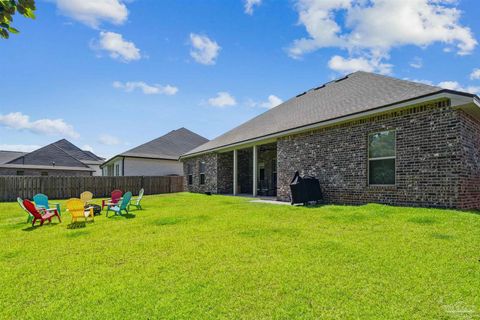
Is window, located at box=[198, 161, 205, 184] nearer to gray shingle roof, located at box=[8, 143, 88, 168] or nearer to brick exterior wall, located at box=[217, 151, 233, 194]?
brick exterior wall, located at box=[217, 151, 233, 194]

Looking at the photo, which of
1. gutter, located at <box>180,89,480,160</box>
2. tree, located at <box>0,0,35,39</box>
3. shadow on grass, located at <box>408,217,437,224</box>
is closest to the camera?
tree, located at <box>0,0,35,39</box>

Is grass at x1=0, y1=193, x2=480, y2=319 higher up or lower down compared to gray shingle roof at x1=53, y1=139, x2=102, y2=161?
lower down

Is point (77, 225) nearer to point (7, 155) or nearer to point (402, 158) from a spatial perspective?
point (402, 158)

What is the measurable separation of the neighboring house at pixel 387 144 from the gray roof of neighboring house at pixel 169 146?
17.0m

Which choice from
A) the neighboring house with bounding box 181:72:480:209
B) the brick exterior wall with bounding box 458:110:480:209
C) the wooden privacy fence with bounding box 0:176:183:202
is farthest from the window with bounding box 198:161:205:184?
the brick exterior wall with bounding box 458:110:480:209

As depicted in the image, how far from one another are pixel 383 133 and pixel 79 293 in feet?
30.8

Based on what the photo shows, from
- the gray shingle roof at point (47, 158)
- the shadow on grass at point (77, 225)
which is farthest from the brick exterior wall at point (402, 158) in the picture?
the gray shingle roof at point (47, 158)

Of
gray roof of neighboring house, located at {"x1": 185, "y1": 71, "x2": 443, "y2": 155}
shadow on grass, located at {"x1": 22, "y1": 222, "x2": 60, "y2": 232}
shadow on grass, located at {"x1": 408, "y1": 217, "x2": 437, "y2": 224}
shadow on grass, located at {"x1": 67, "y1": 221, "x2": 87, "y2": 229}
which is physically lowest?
shadow on grass, located at {"x1": 22, "y1": 222, "x2": 60, "y2": 232}

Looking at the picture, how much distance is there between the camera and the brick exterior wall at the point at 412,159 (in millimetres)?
7980

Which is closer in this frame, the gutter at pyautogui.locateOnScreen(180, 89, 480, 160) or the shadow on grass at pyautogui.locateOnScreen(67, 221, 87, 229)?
the gutter at pyautogui.locateOnScreen(180, 89, 480, 160)

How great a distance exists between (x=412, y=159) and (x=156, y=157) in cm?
2424

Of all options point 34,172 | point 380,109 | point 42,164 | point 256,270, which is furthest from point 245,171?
point 34,172

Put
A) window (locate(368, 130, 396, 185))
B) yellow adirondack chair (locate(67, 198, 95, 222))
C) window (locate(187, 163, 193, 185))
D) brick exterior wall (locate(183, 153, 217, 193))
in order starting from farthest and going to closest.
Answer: window (locate(187, 163, 193, 185)) < brick exterior wall (locate(183, 153, 217, 193)) < window (locate(368, 130, 396, 185)) < yellow adirondack chair (locate(67, 198, 95, 222))

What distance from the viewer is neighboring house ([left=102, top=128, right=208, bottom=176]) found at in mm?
27886
